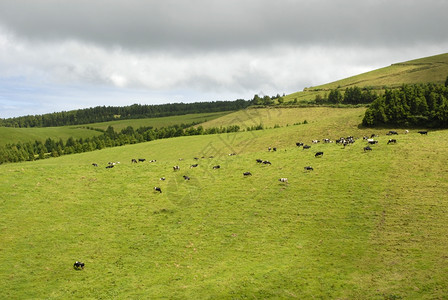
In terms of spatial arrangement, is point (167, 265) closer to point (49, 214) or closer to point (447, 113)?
point (49, 214)

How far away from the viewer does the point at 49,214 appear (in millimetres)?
33125

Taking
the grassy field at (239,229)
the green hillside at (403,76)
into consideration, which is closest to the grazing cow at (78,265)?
the grassy field at (239,229)

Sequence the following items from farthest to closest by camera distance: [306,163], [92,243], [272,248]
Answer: [306,163], [92,243], [272,248]

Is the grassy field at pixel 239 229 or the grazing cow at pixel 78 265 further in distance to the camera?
the grazing cow at pixel 78 265

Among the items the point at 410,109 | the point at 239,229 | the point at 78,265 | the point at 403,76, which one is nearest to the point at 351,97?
the point at 403,76

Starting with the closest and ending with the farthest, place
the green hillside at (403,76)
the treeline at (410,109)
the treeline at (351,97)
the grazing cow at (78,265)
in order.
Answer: the grazing cow at (78,265) < the treeline at (410,109) < the treeline at (351,97) < the green hillside at (403,76)

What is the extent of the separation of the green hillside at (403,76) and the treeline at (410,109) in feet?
222

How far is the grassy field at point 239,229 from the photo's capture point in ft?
72.1

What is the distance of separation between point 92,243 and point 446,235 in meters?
30.6

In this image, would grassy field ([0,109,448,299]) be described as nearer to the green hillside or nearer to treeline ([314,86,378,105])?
treeline ([314,86,378,105])

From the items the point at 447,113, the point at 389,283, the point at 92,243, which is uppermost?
the point at 447,113

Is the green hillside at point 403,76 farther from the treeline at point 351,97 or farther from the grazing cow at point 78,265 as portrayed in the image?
the grazing cow at point 78,265

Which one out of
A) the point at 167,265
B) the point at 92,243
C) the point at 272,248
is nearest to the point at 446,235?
the point at 272,248

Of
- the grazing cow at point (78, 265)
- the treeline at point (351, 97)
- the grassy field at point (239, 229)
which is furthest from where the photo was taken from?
the treeline at point (351, 97)
